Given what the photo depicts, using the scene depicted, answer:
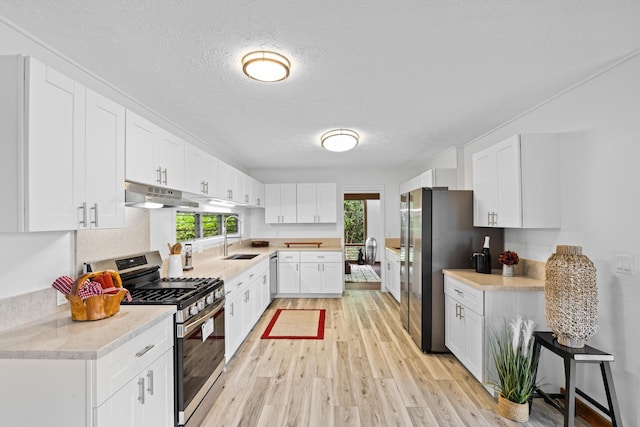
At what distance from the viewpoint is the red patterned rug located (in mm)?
3898

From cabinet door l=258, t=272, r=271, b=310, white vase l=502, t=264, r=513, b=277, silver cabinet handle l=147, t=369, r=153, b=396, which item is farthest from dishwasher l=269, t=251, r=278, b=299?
silver cabinet handle l=147, t=369, r=153, b=396

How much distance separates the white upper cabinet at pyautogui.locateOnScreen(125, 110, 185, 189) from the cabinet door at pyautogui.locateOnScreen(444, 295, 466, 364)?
111 inches

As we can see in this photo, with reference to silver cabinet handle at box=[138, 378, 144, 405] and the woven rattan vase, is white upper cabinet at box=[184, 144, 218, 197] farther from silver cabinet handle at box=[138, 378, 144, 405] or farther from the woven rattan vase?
the woven rattan vase

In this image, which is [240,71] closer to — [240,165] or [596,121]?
[596,121]

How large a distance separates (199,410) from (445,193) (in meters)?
2.95

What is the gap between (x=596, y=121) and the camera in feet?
7.56

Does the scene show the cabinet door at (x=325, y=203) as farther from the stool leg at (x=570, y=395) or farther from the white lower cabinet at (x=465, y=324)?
the stool leg at (x=570, y=395)

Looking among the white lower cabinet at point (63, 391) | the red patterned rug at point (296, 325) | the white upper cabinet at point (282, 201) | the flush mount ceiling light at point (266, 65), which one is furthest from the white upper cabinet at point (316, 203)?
the white lower cabinet at point (63, 391)

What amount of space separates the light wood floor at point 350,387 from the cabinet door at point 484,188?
148 centimetres

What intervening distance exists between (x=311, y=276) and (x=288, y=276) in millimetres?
408

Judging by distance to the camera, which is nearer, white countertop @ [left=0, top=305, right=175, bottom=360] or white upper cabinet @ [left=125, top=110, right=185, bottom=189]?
white countertop @ [left=0, top=305, right=175, bottom=360]

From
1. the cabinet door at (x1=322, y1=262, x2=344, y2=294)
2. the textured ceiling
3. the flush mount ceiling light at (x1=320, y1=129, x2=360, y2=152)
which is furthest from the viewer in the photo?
the cabinet door at (x1=322, y1=262, x2=344, y2=294)

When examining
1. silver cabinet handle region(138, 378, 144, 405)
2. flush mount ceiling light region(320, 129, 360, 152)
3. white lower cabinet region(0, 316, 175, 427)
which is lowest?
silver cabinet handle region(138, 378, 144, 405)

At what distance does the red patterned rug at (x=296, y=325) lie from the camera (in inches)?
153
